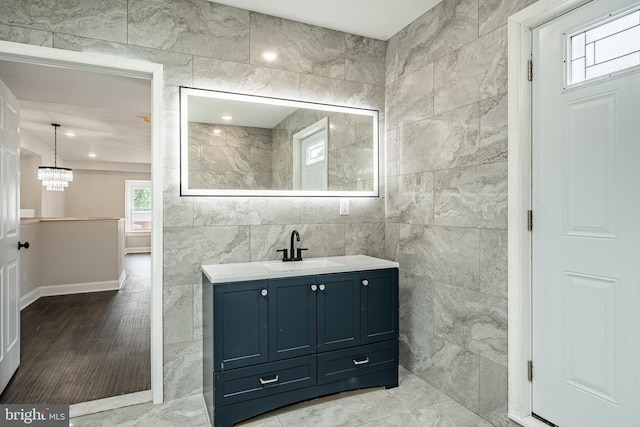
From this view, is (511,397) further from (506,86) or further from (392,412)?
(506,86)

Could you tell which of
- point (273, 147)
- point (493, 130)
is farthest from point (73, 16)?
point (493, 130)

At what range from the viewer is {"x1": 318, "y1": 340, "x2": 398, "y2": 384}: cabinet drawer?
7.52 ft

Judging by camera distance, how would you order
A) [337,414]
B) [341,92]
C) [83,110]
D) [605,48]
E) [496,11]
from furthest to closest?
[83,110]
[341,92]
[337,414]
[496,11]
[605,48]

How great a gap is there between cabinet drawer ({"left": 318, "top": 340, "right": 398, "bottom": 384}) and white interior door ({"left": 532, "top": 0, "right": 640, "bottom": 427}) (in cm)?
89

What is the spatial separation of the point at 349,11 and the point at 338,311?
210 centimetres

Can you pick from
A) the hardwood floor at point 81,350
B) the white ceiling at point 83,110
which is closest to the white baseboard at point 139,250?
the white ceiling at point 83,110

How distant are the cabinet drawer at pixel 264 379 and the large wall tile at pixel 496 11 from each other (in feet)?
7.38

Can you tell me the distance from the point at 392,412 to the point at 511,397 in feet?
2.26

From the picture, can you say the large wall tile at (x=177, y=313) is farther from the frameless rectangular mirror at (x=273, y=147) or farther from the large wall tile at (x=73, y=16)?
the large wall tile at (x=73, y=16)

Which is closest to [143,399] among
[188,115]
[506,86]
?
[188,115]

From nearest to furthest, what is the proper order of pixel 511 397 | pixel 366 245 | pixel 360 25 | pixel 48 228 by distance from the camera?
1. pixel 511 397
2. pixel 360 25
3. pixel 366 245
4. pixel 48 228

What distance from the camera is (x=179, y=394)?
94.0 inches

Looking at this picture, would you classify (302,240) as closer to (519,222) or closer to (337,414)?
(337,414)

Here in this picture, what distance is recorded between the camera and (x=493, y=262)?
82.0 inches
